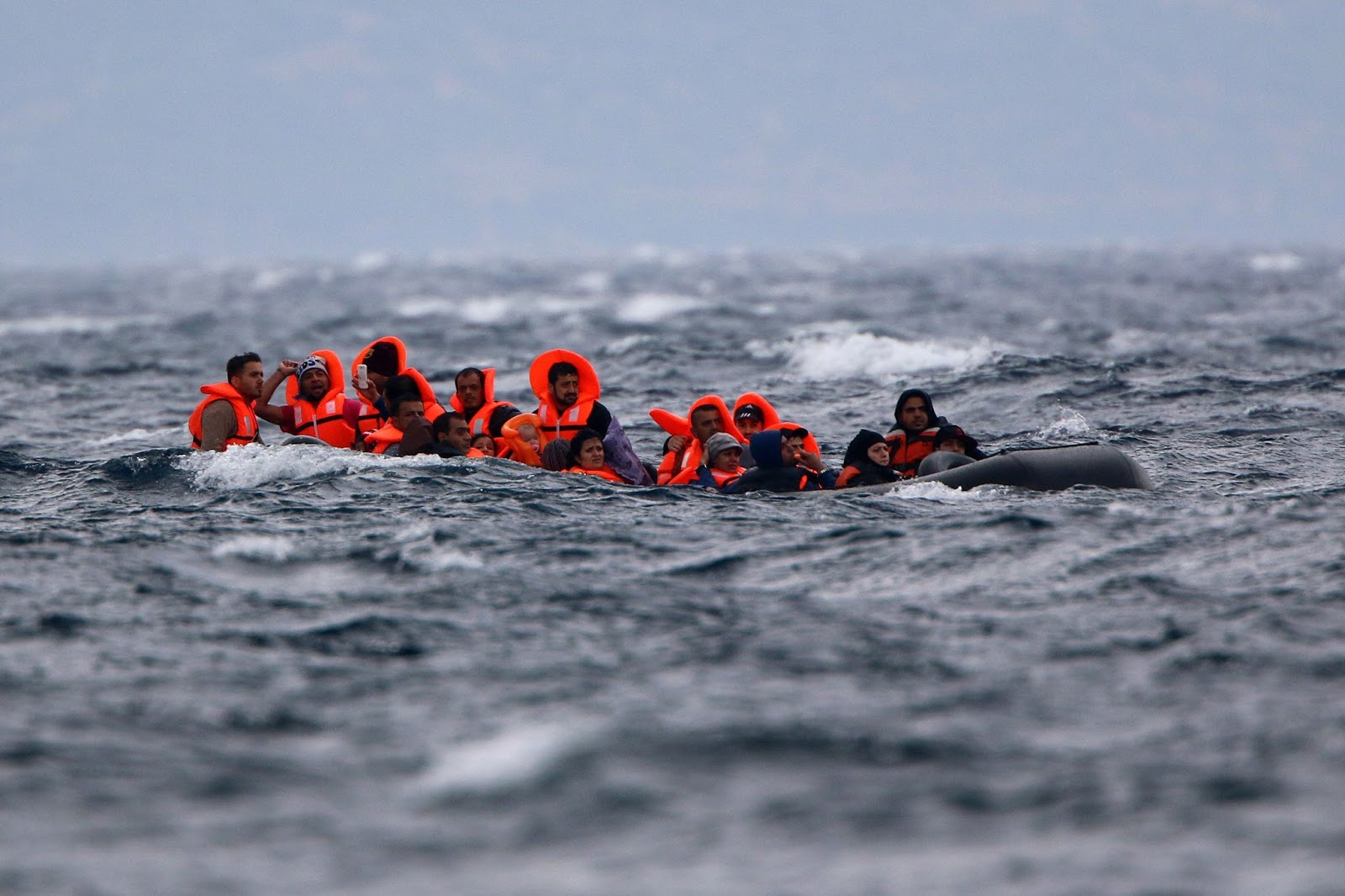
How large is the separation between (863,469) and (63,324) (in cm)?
3699

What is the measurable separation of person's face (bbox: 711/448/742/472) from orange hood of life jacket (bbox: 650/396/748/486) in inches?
8.6

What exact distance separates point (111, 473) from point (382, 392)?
2.58m

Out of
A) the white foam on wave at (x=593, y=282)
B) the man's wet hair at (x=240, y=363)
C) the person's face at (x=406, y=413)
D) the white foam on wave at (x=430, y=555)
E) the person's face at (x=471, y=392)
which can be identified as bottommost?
the white foam on wave at (x=430, y=555)

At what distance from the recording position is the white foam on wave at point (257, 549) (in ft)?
34.2

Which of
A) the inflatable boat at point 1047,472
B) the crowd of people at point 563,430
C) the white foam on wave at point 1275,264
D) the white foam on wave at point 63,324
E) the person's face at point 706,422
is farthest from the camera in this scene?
the white foam on wave at point 1275,264

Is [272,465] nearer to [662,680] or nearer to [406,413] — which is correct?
[406,413]

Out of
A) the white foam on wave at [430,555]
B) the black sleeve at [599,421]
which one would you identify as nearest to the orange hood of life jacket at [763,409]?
the black sleeve at [599,421]

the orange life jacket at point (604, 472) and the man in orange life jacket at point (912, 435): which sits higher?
the man in orange life jacket at point (912, 435)

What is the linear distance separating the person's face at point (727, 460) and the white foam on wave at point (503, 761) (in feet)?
19.8

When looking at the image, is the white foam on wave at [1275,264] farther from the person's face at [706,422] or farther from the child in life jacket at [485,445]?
the child in life jacket at [485,445]

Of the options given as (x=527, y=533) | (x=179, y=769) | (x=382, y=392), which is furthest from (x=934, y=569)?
(x=382, y=392)

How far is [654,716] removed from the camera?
7.15 m

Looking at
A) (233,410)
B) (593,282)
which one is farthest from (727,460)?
(593,282)

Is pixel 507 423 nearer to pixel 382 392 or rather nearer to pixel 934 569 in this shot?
pixel 382 392
